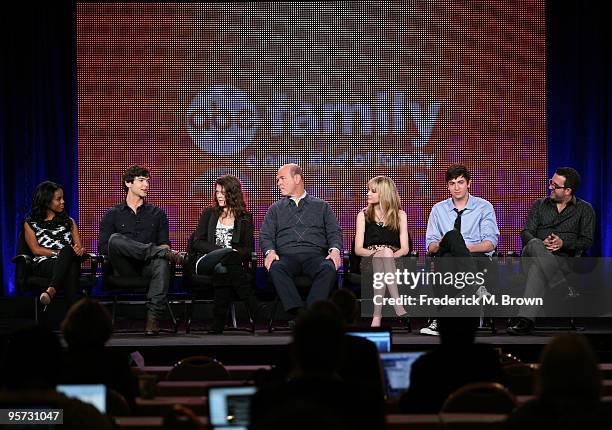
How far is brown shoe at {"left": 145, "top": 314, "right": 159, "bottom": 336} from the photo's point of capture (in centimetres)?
640

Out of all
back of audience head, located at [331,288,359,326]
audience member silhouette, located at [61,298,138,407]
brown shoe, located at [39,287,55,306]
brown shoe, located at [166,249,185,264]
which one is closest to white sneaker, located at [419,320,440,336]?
brown shoe, located at [166,249,185,264]

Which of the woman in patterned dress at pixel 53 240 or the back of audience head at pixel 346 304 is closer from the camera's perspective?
the back of audience head at pixel 346 304

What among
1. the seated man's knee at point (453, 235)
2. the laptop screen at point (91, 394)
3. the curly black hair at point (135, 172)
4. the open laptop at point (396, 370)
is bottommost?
the open laptop at point (396, 370)

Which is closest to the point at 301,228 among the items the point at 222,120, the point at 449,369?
the point at 222,120

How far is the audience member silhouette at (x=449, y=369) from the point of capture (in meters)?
3.09

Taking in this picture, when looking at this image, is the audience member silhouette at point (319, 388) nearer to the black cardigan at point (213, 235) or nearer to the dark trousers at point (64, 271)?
the black cardigan at point (213, 235)

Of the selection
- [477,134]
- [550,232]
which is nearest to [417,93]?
[477,134]

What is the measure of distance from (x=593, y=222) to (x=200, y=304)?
130 inches

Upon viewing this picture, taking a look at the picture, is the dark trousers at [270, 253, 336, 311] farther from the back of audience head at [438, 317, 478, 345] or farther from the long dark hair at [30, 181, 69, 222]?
the back of audience head at [438, 317, 478, 345]

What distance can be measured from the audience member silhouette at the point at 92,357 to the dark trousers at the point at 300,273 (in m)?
3.24

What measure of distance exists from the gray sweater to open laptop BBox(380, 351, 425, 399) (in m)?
3.26

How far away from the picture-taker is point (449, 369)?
123 inches

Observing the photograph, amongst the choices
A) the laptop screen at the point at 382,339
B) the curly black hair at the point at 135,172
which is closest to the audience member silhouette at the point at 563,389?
the laptop screen at the point at 382,339

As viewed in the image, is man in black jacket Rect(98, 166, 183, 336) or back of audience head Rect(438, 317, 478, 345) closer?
back of audience head Rect(438, 317, 478, 345)
